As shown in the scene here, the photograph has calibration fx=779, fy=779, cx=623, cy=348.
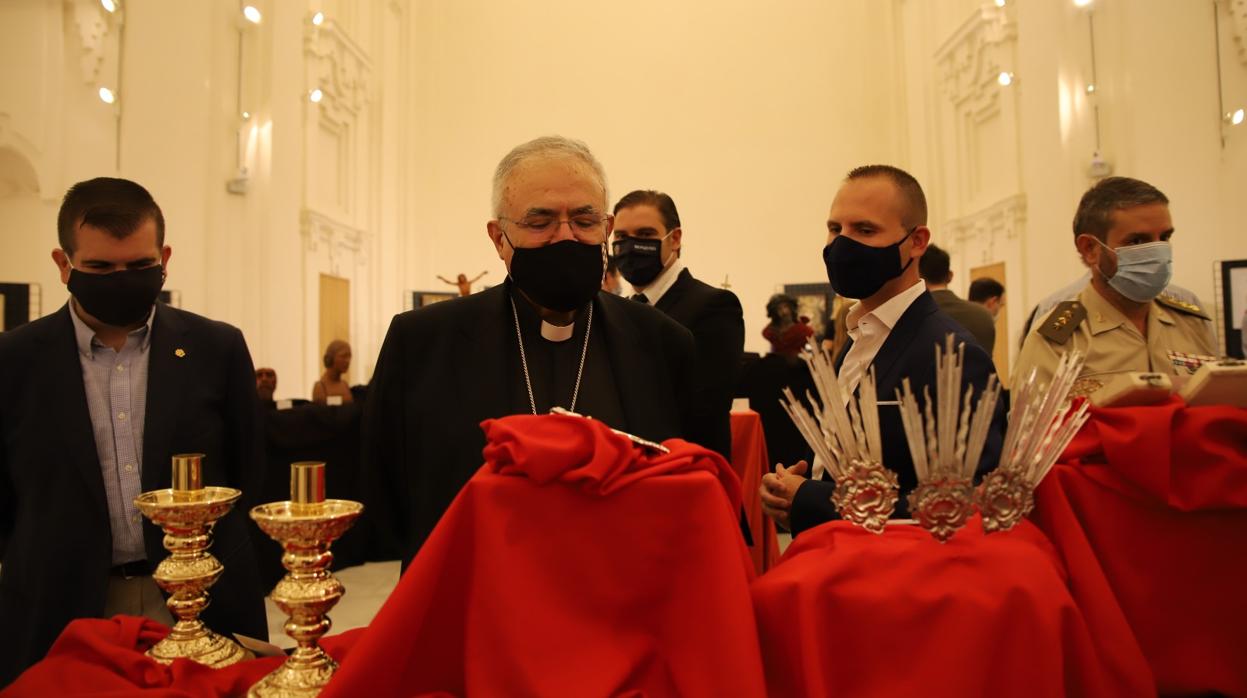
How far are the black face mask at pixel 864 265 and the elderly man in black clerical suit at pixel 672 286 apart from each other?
1078 mm

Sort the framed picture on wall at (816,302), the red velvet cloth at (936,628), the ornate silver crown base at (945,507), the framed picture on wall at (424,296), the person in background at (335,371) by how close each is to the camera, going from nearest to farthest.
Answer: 1. the red velvet cloth at (936,628)
2. the ornate silver crown base at (945,507)
3. the person in background at (335,371)
4. the framed picture on wall at (816,302)
5. the framed picture on wall at (424,296)

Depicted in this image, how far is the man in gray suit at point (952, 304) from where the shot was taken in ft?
15.2

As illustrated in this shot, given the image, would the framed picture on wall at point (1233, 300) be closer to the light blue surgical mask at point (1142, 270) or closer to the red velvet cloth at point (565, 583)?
the light blue surgical mask at point (1142, 270)

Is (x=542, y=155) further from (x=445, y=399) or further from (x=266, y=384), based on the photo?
(x=266, y=384)

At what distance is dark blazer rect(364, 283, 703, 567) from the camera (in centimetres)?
186

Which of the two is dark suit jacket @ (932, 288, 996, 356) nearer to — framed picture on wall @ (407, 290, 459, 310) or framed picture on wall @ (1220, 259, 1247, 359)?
framed picture on wall @ (1220, 259, 1247, 359)

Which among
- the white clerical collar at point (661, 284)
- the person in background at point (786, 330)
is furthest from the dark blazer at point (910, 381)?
the person in background at point (786, 330)

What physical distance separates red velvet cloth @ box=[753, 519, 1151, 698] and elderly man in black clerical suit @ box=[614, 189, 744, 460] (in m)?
1.92

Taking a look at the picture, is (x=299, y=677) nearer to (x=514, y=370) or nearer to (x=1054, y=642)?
(x=514, y=370)

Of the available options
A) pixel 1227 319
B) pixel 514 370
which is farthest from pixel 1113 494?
pixel 1227 319

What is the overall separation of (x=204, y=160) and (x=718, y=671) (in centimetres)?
935

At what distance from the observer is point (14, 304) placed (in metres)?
6.93

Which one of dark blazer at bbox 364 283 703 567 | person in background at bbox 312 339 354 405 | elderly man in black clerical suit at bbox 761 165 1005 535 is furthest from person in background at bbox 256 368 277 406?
elderly man in black clerical suit at bbox 761 165 1005 535

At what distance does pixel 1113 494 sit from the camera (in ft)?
4.53
